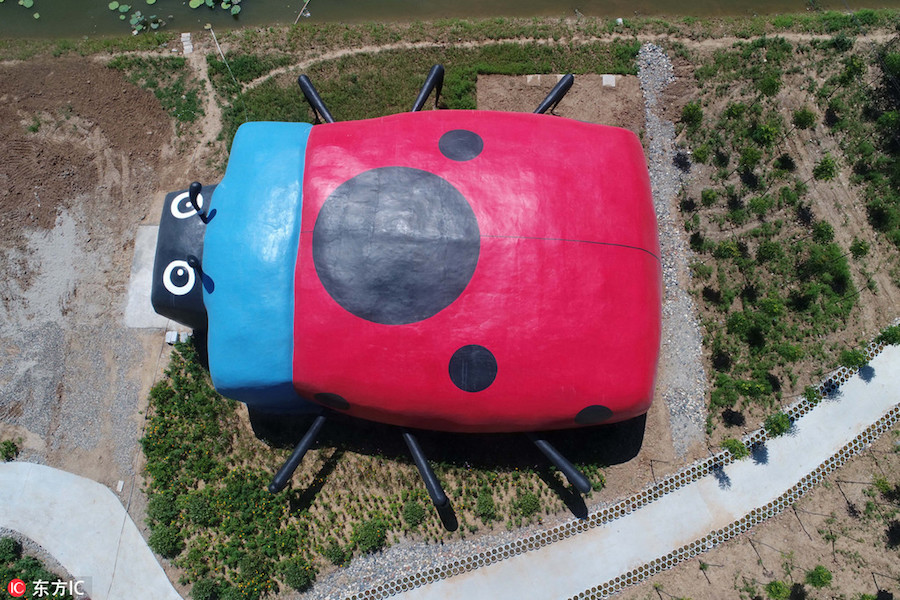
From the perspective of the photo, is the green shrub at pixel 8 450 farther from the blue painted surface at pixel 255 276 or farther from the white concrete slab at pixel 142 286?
the blue painted surface at pixel 255 276

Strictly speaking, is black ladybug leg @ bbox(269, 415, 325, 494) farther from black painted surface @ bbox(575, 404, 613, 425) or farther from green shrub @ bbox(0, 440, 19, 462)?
green shrub @ bbox(0, 440, 19, 462)

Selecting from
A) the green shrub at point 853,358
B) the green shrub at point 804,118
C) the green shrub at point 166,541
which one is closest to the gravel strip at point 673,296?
the green shrub at point 804,118

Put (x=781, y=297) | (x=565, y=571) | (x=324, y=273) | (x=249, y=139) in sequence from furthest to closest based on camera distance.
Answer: (x=781, y=297)
(x=565, y=571)
(x=249, y=139)
(x=324, y=273)

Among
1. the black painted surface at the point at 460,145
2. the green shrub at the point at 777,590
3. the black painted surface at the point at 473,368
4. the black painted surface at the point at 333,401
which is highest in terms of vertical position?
the black painted surface at the point at 460,145

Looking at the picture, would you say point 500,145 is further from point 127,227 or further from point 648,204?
point 127,227

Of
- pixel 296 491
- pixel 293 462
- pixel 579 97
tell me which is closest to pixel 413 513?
pixel 296 491

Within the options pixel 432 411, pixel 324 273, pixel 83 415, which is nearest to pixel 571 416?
pixel 432 411

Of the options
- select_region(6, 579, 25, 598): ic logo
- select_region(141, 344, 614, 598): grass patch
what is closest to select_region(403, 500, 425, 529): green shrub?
select_region(141, 344, 614, 598): grass patch
